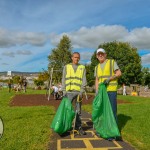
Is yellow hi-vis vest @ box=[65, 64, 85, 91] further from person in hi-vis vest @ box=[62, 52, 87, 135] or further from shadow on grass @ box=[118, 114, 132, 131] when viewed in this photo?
shadow on grass @ box=[118, 114, 132, 131]

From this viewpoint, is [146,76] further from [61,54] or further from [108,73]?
[108,73]

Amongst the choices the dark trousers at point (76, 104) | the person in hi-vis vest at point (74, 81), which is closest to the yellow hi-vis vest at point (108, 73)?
the person in hi-vis vest at point (74, 81)

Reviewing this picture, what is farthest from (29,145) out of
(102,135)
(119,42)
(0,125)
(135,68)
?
(119,42)

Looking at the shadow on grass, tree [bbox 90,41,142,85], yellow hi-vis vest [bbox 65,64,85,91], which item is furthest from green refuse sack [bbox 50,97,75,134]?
tree [bbox 90,41,142,85]

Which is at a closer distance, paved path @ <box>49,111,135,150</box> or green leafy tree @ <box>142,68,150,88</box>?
paved path @ <box>49,111,135,150</box>

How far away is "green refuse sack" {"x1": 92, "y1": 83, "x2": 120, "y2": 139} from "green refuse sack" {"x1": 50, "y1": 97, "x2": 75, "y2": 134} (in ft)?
2.05

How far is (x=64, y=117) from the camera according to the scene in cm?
742

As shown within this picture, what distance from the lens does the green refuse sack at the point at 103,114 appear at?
7188 millimetres

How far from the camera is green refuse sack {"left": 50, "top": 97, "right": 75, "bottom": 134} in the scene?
7.34m

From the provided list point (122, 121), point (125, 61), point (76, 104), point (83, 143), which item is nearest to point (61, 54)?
point (125, 61)

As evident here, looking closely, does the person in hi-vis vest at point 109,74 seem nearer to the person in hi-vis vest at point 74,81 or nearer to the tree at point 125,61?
the person in hi-vis vest at point 74,81

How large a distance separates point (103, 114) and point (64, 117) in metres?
1.00

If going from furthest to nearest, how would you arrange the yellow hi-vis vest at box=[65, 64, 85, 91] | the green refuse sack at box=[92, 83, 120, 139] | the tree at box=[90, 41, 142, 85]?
the tree at box=[90, 41, 142, 85] < the yellow hi-vis vest at box=[65, 64, 85, 91] < the green refuse sack at box=[92, 83, 120, 139]

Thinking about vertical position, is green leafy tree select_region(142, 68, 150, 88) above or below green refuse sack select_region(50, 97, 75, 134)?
above
